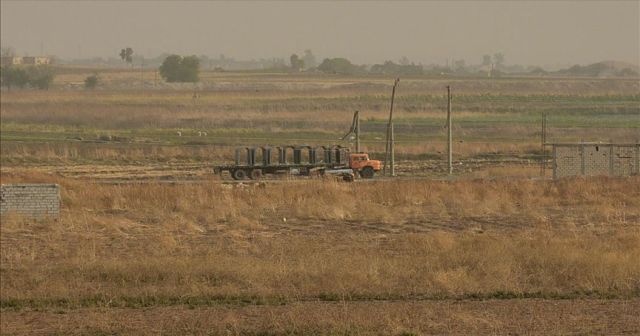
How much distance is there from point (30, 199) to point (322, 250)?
11.4 m

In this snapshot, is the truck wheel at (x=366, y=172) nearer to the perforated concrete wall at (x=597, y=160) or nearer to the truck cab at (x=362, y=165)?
the truck cab at (x=362, y=165)

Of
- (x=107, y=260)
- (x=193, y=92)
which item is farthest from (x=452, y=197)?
(x=193, y=92)

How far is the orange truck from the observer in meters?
50.6

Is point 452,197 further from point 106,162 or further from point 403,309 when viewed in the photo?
point 106,162

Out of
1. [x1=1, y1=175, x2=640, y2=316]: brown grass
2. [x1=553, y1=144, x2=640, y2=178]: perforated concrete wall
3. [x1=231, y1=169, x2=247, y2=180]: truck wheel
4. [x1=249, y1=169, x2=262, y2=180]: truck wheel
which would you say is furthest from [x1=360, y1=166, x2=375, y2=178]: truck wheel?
[x1=553, y1=144, x2=640, y2=178]: perforated concrete wall

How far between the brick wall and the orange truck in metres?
15.9

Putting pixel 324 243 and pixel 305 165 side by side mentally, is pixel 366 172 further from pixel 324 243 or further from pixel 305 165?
pixel 324 243

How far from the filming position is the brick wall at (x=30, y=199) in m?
34.5

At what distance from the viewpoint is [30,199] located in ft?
115

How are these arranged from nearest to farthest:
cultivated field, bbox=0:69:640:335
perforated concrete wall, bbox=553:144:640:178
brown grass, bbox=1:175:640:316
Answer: cultivated field, bbox=0:69:640:335 < brown grass, bbox=1:175:640:316 < perforated concrete wall, bbox=553:144:640:178

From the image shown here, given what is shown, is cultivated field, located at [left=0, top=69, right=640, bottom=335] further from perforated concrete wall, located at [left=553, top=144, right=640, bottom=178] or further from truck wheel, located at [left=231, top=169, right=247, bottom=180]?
perforated concrete wall, located at [left=553, top=144, right=640, bottom=178]

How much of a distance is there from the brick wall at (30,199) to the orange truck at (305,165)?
52.2 ft

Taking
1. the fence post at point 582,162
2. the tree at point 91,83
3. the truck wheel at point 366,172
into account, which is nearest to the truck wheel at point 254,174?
the truck wheel at point 366,172

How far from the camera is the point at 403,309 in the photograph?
1994cm
